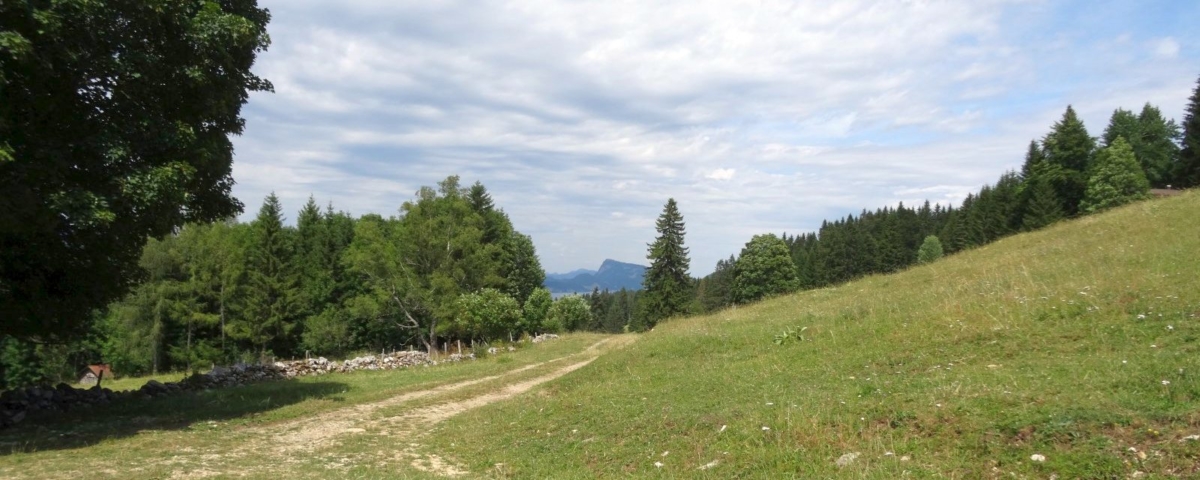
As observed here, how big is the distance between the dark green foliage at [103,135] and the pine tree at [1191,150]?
57.9 meters

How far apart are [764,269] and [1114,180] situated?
102 feet

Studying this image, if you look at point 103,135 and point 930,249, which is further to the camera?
point 930,249

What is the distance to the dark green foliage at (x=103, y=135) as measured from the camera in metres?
9.35

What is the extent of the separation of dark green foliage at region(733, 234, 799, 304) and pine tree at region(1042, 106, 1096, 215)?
83.9ft

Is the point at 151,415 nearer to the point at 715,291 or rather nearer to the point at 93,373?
the point at 93,373

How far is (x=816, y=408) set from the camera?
335 inches

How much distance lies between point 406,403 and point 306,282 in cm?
4086

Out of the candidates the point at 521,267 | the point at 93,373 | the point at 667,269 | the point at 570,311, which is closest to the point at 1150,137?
the point at 667,269

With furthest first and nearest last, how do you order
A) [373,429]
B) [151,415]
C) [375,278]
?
1. [375,278]
2. [151,415]
3. [373,429]

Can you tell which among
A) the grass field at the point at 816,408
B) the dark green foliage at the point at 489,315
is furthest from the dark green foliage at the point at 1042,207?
the dark green foliage at the point at 489,315

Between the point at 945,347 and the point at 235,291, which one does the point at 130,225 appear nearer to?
the point at 945,347

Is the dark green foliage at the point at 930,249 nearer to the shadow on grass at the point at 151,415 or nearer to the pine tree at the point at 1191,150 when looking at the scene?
the pine tree at the point at 1191,150

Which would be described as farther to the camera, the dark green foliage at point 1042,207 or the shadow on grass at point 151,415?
the dark green foliage at point 1042,207

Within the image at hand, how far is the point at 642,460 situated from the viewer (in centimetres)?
820
